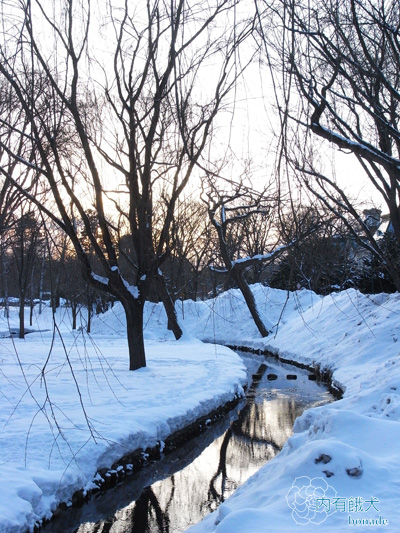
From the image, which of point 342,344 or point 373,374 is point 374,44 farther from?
point 342,344

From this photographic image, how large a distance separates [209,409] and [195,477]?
2.80m

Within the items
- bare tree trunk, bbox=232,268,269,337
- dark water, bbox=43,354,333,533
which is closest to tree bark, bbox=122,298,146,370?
dark water, bbox=43,354,333,533

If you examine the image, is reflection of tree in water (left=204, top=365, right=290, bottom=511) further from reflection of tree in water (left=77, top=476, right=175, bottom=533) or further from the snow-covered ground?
the snow-covered ground

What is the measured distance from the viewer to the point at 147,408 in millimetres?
7996

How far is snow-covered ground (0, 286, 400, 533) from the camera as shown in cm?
325

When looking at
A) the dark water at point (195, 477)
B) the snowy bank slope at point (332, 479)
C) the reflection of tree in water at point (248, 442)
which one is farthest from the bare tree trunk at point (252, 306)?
the snowy bank slope at point (332, 479)

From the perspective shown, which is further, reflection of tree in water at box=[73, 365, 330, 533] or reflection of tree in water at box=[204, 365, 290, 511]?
reflection of tree in water at box=[204, 365, 290, 511]

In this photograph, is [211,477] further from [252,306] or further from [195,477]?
[252,306]

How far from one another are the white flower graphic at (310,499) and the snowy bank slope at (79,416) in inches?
57.3

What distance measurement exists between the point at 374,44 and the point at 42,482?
23.9ft

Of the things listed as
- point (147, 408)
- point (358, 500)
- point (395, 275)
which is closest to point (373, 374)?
point (395, 275)

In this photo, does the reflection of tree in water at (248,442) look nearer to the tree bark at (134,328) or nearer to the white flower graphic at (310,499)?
the white flower graphic at (310,499)

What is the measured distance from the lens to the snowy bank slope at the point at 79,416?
4.85 meters

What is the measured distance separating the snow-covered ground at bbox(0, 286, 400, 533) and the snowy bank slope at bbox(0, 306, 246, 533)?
2 cm
